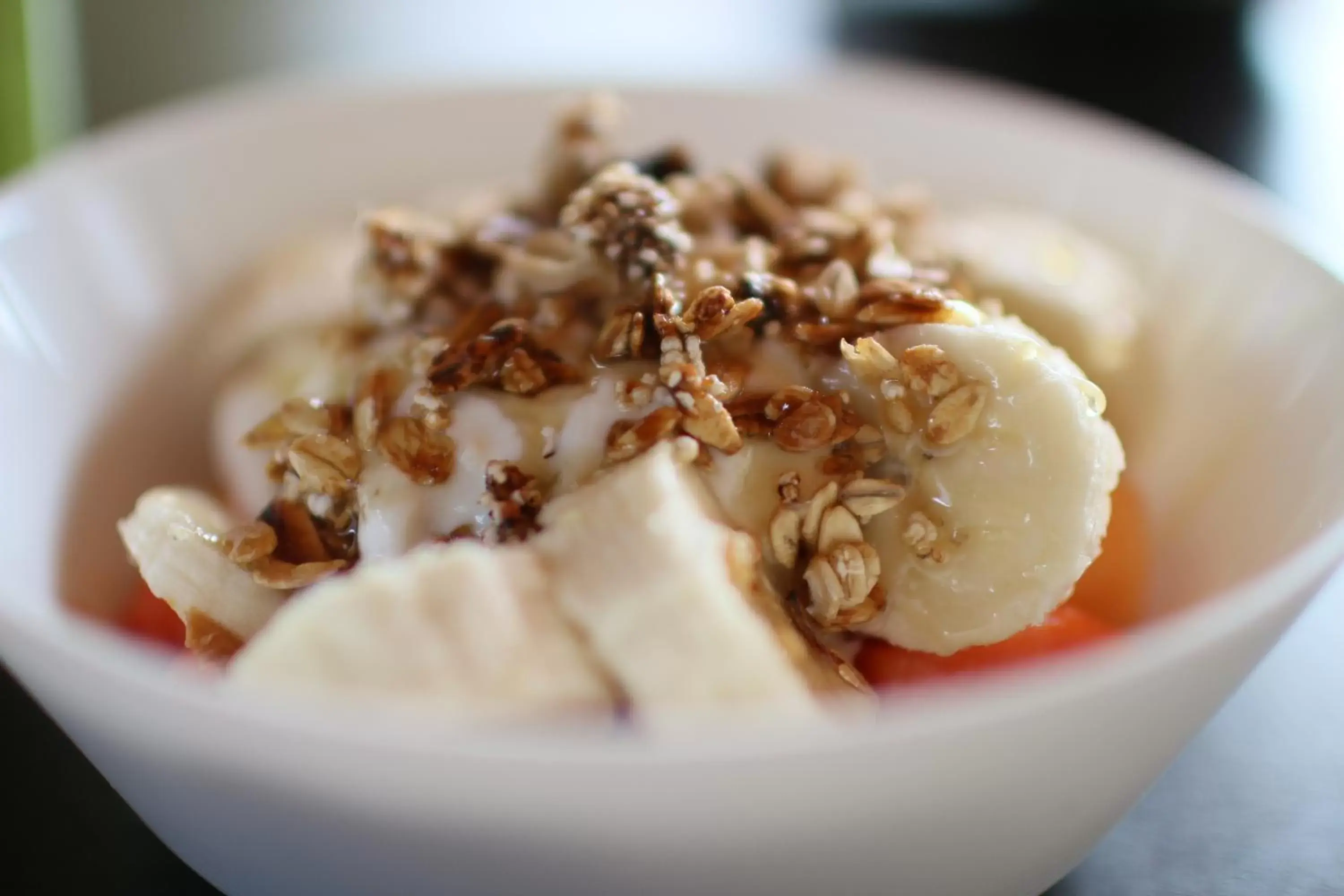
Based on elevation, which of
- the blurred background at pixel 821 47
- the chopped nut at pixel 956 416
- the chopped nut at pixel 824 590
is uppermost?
the chopped nut at pixel 956 416

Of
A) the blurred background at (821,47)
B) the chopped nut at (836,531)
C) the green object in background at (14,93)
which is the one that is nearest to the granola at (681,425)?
the chopped nut at (836,531)

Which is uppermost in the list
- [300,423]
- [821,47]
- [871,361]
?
[871,361]

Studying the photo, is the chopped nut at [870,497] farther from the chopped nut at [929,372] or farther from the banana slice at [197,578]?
the banana slice at [197,578]

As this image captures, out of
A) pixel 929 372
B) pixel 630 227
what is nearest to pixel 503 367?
pixel 630 227

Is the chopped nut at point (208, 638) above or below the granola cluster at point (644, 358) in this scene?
below

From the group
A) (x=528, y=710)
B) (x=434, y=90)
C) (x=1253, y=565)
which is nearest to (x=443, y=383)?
(x=528, y=710)

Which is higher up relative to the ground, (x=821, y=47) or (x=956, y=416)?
(x=956, y=416)

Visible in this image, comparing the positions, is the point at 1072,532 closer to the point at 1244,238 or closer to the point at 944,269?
the point at 944,269

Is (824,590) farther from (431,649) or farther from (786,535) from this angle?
(431,649)
